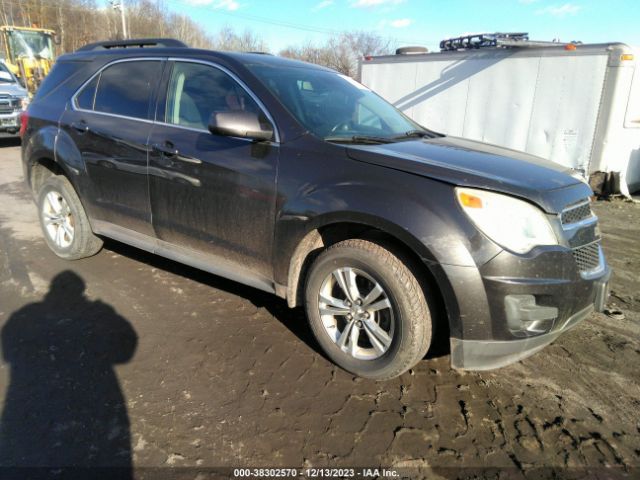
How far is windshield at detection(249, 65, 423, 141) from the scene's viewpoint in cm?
296

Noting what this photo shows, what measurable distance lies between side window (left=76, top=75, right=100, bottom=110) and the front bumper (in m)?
3.35

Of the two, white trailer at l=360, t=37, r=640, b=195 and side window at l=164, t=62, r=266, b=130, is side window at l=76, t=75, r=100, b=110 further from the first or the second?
white trailer at l=360, t=37, r=640, b=195

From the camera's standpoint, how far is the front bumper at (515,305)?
2213 millimetres

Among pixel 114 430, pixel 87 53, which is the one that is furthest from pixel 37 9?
pixel 114 430

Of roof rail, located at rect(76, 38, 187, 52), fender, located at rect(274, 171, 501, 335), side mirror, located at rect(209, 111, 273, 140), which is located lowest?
fender, located at rect(274, 171, 501, 335)

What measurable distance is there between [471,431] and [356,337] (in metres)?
0.78

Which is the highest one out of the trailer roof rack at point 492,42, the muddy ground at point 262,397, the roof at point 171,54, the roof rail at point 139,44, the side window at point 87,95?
the trailer roof rack at point 492,42

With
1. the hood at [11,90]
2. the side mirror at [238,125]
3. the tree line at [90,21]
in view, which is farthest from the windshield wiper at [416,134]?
the tree line at [90,21]

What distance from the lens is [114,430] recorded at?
227cm

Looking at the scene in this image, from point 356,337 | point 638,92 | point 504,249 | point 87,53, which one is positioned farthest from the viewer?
point 638,92

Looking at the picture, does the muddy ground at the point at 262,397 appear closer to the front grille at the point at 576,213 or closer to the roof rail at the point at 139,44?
the front grille at the point at 576,213

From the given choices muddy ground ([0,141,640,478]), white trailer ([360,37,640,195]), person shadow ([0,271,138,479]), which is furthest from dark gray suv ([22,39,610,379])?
white trailer ([360,37,640,195])

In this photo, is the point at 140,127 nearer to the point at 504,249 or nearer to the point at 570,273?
Answer: the point at 504,249

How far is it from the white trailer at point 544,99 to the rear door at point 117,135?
689cm
